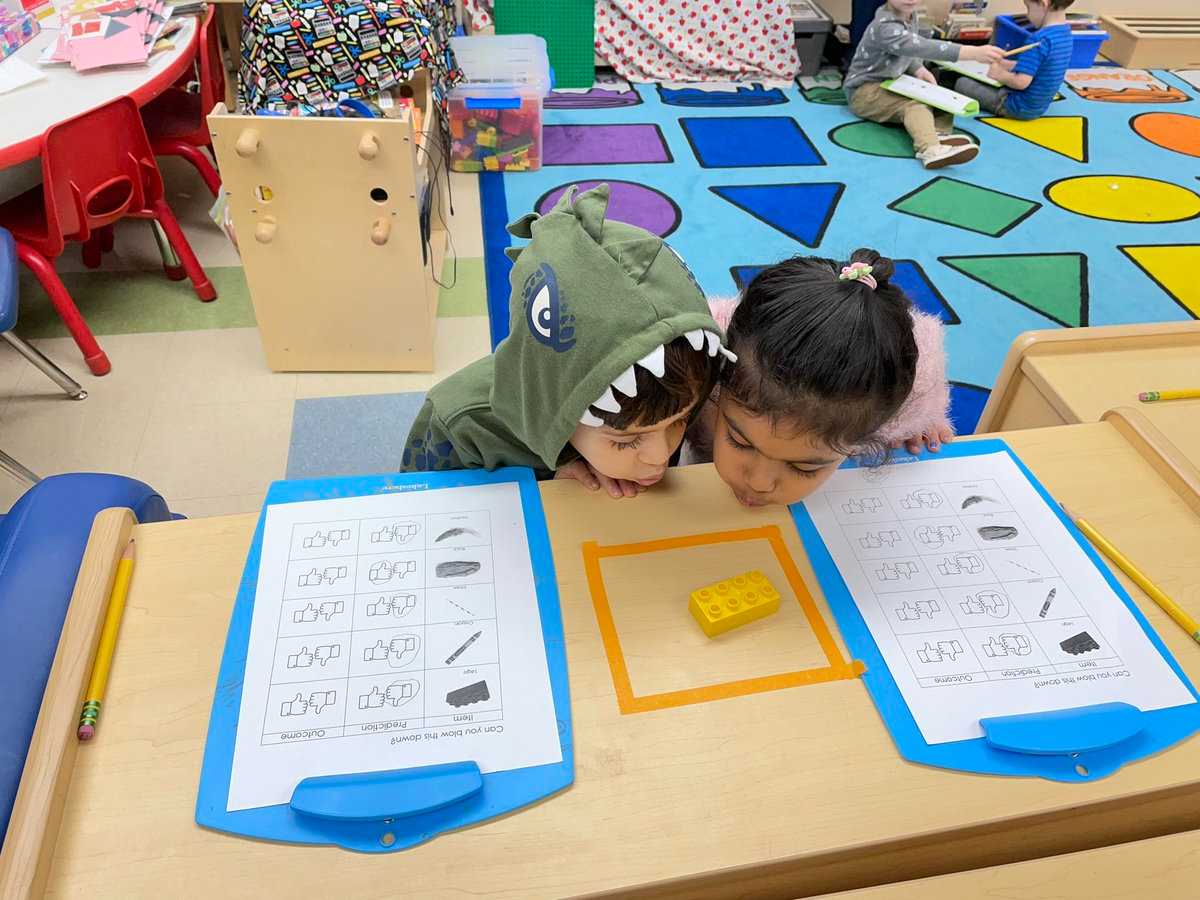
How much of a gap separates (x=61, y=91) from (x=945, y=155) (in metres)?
2.70

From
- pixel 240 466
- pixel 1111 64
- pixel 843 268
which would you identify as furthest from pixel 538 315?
pixel 1111 64

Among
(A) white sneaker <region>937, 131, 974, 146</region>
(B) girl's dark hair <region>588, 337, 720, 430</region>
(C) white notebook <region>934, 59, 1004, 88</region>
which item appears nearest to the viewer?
(B) girl's dark hair <region>588, 337, 720, 430</region>

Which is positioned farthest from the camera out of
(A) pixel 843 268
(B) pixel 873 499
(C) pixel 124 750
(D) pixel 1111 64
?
(D) pixel 1111 64

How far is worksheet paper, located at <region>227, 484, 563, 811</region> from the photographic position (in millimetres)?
618

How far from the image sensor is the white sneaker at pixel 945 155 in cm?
282

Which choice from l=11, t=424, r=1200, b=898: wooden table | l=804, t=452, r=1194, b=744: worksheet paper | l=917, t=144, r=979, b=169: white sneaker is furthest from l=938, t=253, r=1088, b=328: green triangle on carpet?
l=11, t=424, r=1200, b=898: wooden table

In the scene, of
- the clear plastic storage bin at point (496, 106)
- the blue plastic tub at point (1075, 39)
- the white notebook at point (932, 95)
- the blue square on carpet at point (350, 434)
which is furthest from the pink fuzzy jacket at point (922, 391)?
the blue plastic tub at point (1075, 39)

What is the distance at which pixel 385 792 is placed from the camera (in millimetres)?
580

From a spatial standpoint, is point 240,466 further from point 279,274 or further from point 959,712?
point 959,712

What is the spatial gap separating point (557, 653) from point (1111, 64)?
14.5ft

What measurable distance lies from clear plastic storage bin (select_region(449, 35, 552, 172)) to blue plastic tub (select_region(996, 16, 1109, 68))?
79.4 inches

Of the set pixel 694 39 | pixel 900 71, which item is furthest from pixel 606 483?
pixel 694 39

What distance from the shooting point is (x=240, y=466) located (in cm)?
170

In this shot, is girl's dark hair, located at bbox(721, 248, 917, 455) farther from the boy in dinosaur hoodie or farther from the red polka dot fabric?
the red polka dot fabric
